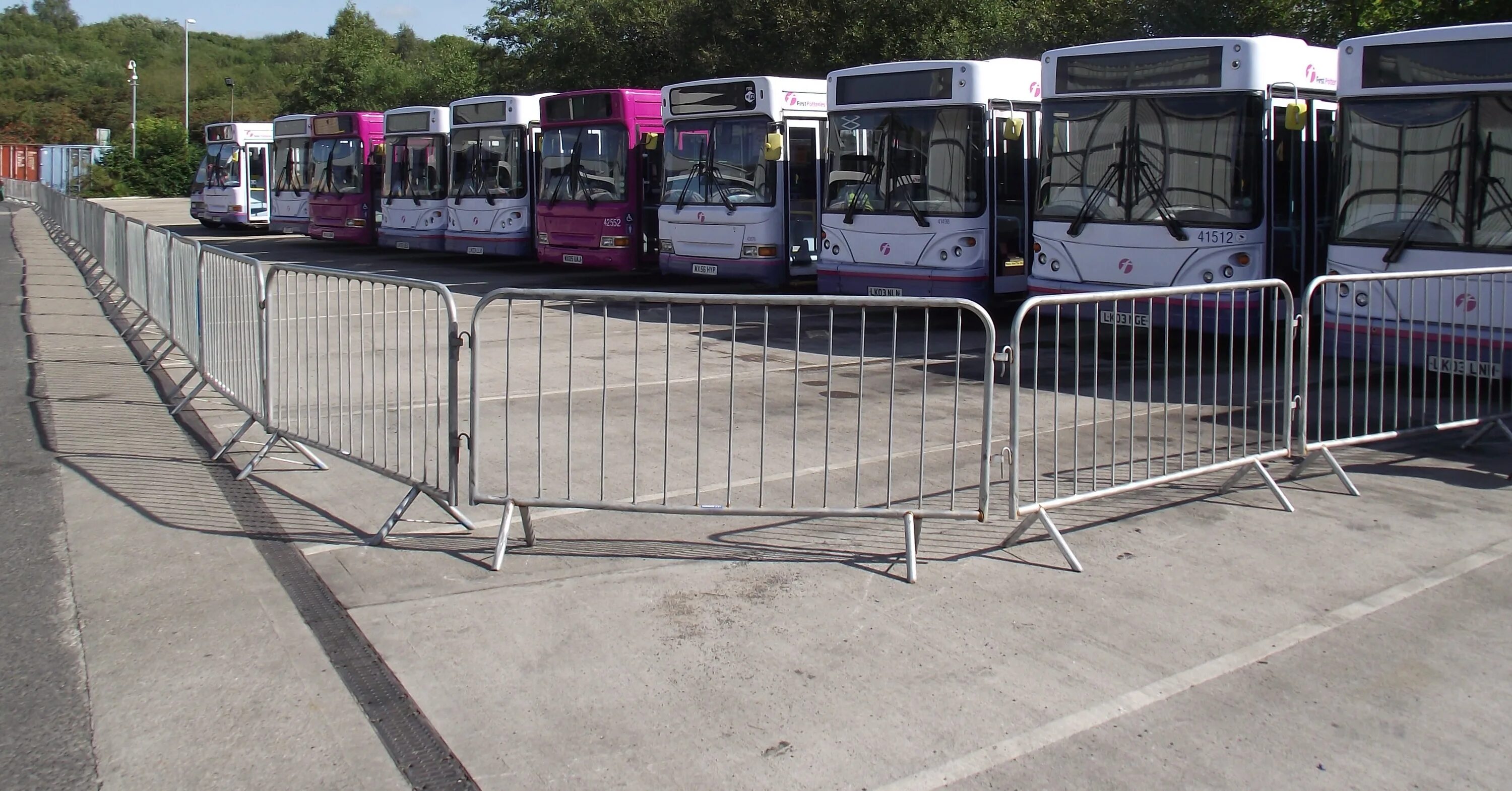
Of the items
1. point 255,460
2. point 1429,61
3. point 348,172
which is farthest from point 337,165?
point 1429,61

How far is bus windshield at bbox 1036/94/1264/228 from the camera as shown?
38.6 ft

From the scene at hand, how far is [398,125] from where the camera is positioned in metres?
25.6

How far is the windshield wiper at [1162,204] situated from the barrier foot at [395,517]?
8093mm

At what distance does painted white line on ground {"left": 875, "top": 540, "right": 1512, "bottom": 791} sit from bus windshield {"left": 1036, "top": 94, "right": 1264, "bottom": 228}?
6.24 meters

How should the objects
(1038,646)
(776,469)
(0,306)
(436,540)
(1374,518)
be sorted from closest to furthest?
(1038,646) → (436,540) → (1374,518) → (776,469) → (0,306)

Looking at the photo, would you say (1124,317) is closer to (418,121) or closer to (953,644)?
(953,644)

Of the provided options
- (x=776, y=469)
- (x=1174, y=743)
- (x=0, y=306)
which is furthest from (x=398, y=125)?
(x=1174, y=743)

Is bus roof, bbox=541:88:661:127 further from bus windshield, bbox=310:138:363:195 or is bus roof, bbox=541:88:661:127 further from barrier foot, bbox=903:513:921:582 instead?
barrier foot, bbox=903:513:921:582

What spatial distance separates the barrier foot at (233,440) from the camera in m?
8.34

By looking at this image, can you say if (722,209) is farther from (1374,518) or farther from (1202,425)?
(1374,518)

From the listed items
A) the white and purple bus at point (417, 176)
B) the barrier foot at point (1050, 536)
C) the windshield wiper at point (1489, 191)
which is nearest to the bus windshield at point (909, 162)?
the windshield wiper at point (1489, 191)

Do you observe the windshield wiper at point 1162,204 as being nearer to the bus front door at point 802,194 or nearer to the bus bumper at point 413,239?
the bus front door at point 802,194

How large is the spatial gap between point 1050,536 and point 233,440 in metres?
5.28

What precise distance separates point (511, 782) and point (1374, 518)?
521 cm
